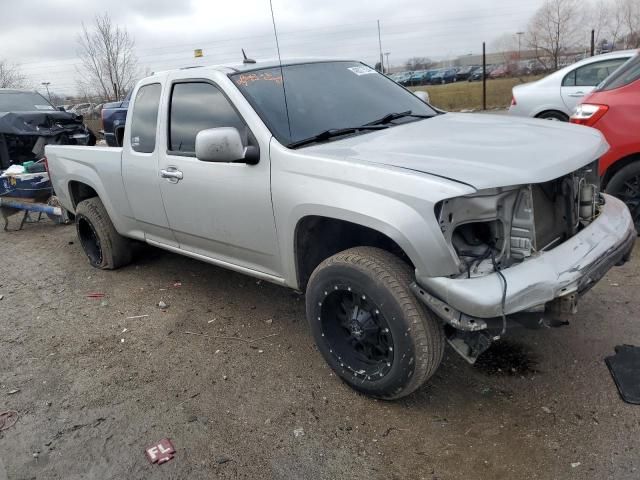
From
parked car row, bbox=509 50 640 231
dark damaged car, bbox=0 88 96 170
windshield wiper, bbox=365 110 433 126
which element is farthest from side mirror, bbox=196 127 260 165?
dark damaged car, bbox=0 88 96 170

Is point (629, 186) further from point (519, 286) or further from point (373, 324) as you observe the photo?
point (373, 324)

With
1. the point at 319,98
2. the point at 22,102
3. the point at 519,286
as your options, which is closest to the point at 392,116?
the point at 319,98

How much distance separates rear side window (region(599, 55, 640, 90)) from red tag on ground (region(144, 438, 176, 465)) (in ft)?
15.6

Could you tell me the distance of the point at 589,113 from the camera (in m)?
5.04

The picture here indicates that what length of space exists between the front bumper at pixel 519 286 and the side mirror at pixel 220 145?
1338 mm

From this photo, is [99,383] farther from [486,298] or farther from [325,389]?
[486,298]

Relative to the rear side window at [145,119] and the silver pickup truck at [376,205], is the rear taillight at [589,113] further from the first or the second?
the rear side window at [145,119]

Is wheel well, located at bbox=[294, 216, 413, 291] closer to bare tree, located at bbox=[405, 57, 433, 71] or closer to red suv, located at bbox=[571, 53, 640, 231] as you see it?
red suv, located at bbox=[571, 53, 640, 231]

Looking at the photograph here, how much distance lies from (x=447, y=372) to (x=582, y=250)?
1089mm

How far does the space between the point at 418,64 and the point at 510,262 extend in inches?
2528

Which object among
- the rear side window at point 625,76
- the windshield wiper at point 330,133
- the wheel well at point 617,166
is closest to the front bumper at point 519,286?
the windshield wiper at point 330,133

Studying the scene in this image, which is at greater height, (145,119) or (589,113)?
(145,119)

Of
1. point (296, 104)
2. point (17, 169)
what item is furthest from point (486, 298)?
point (17, 169)

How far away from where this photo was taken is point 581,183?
3137 mm
